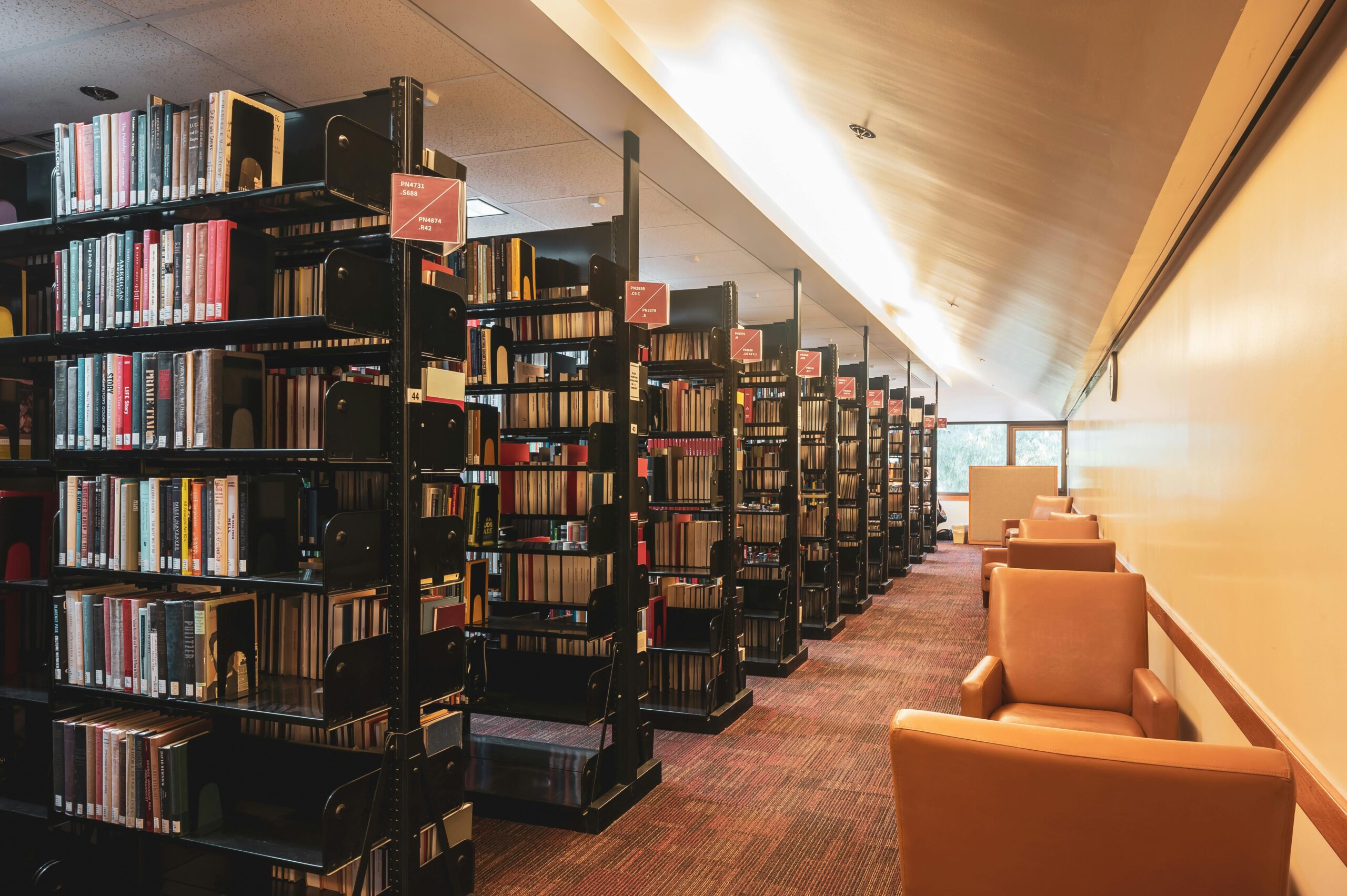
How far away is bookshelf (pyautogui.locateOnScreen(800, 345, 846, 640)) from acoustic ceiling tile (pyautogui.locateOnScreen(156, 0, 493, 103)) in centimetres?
447

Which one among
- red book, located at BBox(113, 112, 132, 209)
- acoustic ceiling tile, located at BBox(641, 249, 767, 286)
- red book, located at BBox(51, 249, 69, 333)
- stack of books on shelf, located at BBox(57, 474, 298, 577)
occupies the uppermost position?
acoustic ceiling tile, located at BBox(641, 249, 767, 286)

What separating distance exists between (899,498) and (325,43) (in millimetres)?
9454

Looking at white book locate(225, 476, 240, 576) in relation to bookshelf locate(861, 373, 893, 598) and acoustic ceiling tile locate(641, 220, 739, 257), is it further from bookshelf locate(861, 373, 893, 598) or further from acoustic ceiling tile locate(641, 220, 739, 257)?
bookshelf locate(861, 373, 893, 598)

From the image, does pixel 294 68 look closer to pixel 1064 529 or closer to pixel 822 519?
pixel 822 519

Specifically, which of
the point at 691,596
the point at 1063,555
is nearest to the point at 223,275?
the point at 691,596

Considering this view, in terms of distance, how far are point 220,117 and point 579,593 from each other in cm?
254

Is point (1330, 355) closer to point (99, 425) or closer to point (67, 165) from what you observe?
point (99, 425)

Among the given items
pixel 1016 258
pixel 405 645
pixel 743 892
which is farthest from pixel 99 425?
pixel 1016 258

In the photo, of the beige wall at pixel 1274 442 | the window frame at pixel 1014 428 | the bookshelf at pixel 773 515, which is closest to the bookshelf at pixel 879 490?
the bookshelf at pixel 773 515

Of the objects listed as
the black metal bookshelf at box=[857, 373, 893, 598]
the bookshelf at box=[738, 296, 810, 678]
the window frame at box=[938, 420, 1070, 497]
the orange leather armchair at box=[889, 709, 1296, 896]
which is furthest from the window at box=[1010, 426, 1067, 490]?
the orange leather armchair at box=[889, 709, 1296, 896]

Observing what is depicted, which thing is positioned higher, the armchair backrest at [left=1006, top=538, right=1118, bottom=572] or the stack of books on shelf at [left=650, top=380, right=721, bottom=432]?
the stack of books on shelf at [left=650, top=380, right=721, bottom=432]

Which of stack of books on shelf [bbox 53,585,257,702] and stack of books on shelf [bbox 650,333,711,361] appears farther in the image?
stack of books on shelf [bbox 650,333,711,361]

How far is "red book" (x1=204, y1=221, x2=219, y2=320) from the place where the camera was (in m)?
2.63

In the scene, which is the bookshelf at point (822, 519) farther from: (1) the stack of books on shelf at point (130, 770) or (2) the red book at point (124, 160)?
(2) the red book at point (124, 160)
